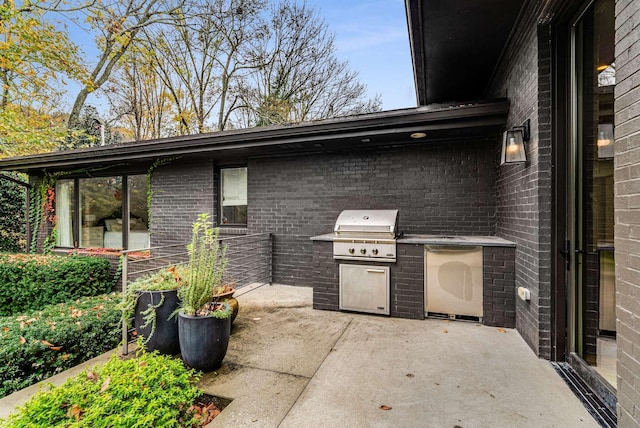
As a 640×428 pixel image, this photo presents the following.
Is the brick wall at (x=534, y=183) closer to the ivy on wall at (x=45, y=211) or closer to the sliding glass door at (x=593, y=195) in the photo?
the sliding glass door at (x=593, y=195)

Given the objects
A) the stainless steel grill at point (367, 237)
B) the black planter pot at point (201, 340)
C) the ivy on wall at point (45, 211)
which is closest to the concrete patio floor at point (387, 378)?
the black planter pot at point (201, 340)

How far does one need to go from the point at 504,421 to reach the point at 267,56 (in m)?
12.8

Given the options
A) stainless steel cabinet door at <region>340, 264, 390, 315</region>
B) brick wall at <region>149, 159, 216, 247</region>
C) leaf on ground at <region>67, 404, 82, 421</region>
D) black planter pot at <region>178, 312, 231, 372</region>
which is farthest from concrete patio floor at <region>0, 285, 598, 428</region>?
brick wall at <region>149, 159, 216, 247</region>

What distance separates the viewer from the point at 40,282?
577cm

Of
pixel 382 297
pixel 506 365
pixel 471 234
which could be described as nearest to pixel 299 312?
pixel 382 297

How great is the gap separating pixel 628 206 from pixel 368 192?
3741 mm

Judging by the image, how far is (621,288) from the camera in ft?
4.82

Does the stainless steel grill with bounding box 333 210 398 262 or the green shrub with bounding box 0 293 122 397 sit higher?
the stainless steel grill with bounding box 333 210 398 262

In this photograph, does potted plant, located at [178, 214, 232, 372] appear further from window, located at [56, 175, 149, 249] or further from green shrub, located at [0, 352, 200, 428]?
window, located at [56, 175, 149, 249]

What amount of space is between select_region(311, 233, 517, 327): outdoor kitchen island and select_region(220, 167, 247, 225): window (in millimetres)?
2415

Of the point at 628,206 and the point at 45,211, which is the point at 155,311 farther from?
the point at 45,211

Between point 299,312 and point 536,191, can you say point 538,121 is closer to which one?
point 536,191

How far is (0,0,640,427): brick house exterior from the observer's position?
1492 millimetres

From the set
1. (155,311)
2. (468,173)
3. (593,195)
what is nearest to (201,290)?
(155,311)
